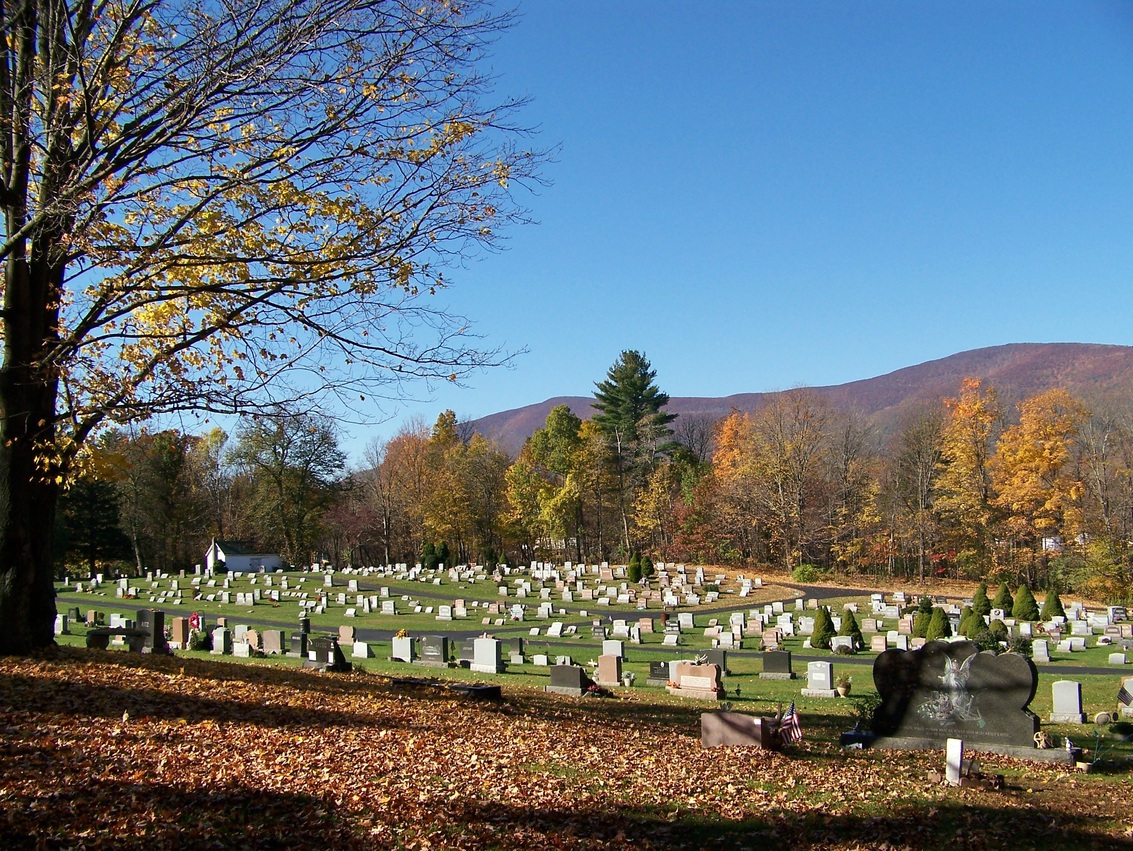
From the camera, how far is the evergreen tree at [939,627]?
28.7m

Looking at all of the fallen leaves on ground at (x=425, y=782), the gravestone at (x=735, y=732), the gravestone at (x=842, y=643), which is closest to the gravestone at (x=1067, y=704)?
the fallen leaves on ground at (x=425, y=782)

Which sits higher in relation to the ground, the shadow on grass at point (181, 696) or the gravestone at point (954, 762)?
the shadow on grass at point (181, 696)

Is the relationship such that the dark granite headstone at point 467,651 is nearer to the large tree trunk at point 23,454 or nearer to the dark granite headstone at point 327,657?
the dark granite headstone at point 327,657

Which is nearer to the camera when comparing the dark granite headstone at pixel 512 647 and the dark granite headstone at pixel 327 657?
the dark granite headstone at pixel 327 657

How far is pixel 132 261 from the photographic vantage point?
10164 mm

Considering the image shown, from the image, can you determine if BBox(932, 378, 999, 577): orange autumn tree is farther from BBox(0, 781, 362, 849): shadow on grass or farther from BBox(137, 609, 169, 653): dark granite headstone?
BBox(0, 781, 362, 849): shadow on grass

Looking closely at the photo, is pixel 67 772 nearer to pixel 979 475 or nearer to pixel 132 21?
pixel 132 21

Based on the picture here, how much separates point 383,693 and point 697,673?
31.1 ft

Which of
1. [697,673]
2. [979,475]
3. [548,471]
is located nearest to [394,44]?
[697,673]

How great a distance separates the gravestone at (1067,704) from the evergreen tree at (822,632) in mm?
12446

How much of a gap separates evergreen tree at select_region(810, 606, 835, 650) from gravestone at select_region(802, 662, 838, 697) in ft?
27.7

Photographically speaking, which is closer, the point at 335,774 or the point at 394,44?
the point at 335,774

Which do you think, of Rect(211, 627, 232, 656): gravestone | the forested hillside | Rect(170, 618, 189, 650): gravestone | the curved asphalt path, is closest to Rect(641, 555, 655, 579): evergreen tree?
the forested hillside

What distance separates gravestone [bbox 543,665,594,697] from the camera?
57.3 ft
